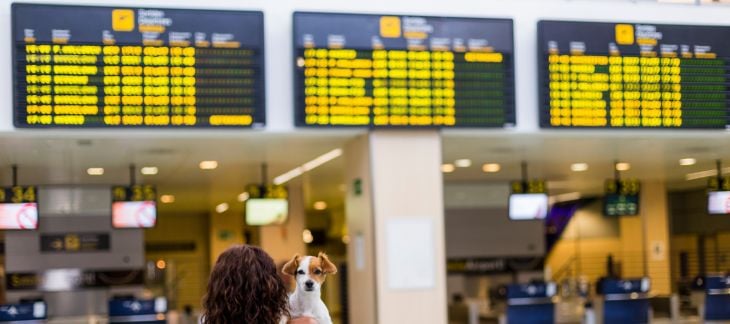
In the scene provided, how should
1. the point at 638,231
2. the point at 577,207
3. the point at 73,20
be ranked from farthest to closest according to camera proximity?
the point at 577,207 → the point at 638,231 → the point at 73,20

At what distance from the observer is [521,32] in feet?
33.3

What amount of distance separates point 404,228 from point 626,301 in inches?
185

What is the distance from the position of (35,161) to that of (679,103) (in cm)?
675

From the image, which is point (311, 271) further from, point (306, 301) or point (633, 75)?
point (633, 75)

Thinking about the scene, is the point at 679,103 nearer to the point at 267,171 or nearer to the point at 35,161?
the point at 267,171

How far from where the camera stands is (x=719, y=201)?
45.4 ft

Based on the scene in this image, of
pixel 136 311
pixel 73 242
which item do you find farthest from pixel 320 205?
pixel 136 311

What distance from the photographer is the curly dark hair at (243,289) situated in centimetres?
310

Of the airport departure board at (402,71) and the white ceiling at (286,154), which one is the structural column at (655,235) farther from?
the airport departure board at (402,71)

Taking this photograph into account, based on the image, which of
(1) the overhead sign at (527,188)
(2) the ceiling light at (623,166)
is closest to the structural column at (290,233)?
(1) the overhead sign at (527,188)

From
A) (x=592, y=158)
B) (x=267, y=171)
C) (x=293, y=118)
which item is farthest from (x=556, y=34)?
(x=267, y=171)

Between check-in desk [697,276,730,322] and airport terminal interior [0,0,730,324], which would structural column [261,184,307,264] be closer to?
airport terminal interior [0,0,730,324]

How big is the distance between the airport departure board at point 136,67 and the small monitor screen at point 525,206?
5455 mm

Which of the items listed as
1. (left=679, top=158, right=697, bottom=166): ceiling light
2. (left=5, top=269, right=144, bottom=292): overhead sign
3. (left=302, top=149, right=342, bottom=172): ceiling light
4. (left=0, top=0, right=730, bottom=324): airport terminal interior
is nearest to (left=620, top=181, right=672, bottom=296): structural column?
(left=679, top=158, right=697, bottom=166): ceiling light
